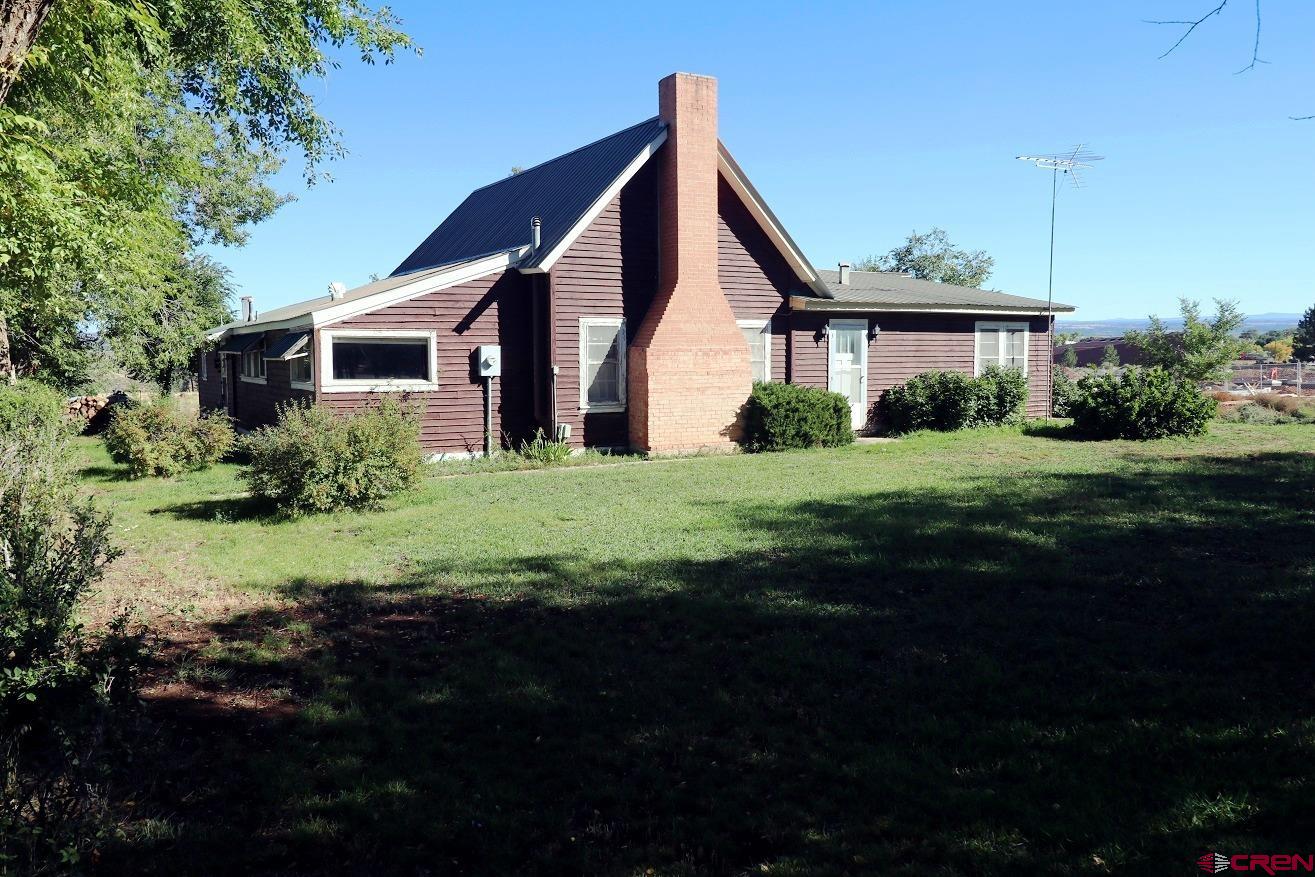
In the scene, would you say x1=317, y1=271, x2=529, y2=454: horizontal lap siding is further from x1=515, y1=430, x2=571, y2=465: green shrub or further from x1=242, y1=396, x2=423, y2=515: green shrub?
x1=242, y1=396, x2=423, y2=515: green shrub

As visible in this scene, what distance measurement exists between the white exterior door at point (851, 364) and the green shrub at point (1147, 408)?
457 cm

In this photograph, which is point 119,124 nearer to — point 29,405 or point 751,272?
point 29,405

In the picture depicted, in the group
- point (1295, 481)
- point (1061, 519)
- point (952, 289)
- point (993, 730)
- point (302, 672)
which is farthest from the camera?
A: point (952, 289)

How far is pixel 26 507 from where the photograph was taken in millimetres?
6445

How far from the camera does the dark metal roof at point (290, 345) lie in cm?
1553

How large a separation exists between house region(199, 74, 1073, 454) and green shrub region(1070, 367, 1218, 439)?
532cm

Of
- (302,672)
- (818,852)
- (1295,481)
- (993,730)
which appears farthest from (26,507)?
(1295,481)

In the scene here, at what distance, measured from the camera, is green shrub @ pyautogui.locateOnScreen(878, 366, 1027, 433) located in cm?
2016

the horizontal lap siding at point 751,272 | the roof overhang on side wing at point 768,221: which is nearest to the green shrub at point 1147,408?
the roof overhang on side wing at point 768,221

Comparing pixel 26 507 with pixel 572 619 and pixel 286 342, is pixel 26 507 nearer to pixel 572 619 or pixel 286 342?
pixel 572 619

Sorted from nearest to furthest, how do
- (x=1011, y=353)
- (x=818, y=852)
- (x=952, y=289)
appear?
(x=818, y=852) → (x=1011, y=353) → (x=952, y=289)

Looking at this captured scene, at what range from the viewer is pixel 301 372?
17047mm

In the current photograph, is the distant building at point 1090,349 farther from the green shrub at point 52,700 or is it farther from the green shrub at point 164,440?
the green shrub at point 52,700

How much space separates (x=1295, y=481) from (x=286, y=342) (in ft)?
51.3
